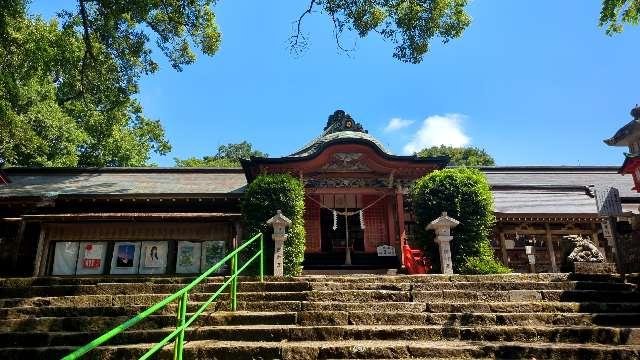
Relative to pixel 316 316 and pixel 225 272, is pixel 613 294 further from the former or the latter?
pixel 225 272

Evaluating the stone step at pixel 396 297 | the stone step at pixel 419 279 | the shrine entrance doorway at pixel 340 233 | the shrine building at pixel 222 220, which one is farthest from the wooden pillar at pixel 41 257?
the shrine entrance doorway at pixel 340 233

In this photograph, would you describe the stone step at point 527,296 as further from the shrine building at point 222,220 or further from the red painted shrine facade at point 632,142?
the shrine building at point 222,220

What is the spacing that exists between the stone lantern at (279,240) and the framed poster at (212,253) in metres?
4.06

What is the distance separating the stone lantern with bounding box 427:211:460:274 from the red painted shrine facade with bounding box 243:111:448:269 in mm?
2617

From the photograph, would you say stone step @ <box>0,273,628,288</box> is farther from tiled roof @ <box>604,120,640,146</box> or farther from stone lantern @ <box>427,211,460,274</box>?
tiled roof @ <box>604,120,640,146</box>

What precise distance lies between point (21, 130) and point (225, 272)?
10.7 metres

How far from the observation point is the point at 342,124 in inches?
646

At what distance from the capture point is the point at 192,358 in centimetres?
429

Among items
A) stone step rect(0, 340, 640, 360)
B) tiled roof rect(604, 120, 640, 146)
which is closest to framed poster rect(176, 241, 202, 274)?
stone step rect(0, 340, 640, 360)

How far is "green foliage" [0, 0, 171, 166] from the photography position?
13430 mm

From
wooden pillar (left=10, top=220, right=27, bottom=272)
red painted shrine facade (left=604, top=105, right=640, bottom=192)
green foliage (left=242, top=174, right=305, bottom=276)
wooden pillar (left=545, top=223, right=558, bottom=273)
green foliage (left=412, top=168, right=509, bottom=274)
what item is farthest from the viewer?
wooden pillar (left=545, top=223, right=558, bottom=273)

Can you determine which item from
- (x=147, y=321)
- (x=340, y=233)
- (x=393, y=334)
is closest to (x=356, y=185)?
(x=340, y=233)

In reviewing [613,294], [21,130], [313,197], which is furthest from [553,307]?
[21,130]

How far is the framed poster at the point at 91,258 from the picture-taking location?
12.9 metres
